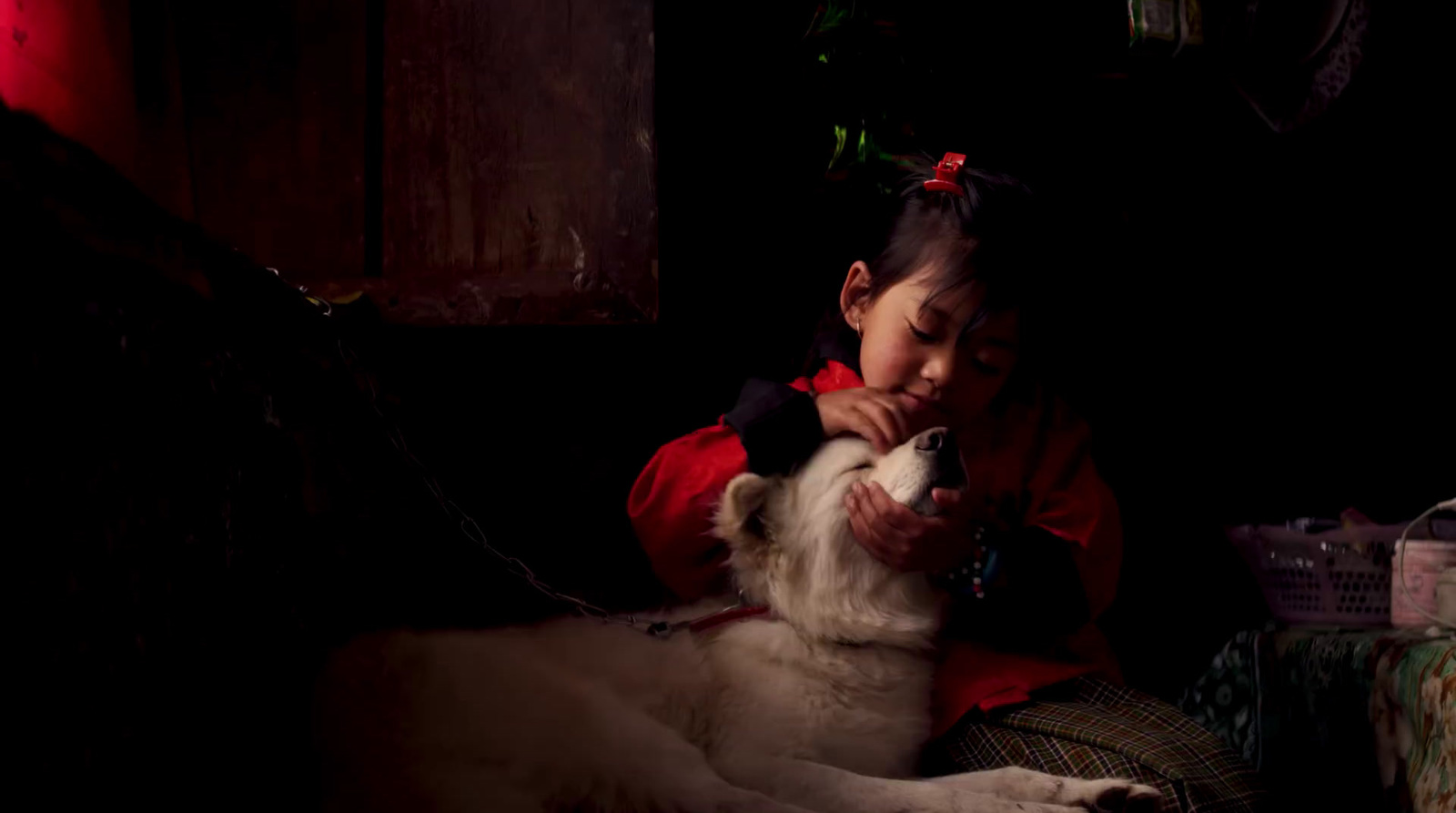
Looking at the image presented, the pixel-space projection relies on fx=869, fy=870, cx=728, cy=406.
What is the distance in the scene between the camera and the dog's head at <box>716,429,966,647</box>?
1.63 meters

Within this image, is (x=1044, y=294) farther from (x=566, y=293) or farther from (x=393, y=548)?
(x=393, y=548)

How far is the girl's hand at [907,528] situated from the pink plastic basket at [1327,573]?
4.26 feet

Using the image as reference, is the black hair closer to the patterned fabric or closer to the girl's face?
the girl's face

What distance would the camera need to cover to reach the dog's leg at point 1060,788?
1.42 metres

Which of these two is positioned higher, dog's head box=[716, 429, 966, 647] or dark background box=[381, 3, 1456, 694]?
dark background box=[381, 3, 1456, 694]

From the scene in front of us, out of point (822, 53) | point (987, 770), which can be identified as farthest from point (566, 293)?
point (987, 770)

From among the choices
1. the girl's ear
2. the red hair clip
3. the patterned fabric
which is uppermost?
the red hair clip

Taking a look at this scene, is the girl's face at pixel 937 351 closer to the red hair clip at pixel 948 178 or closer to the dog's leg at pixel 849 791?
the red hair clip at pixel 948 178

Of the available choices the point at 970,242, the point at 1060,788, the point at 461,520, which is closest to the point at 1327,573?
the point at 1060,788

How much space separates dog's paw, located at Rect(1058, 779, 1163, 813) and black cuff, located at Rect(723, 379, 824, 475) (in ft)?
2.47

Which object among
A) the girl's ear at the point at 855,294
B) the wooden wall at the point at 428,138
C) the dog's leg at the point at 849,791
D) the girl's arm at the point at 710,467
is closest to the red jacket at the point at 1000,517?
the girl's arm at the point at 710,467

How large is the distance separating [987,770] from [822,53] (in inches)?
67.1

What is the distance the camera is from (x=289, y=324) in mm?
1346

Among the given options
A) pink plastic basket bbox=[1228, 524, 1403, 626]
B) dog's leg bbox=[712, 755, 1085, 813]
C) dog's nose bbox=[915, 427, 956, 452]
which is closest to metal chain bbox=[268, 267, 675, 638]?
dog's leg bbox=[712, 755, 1085, 813]
